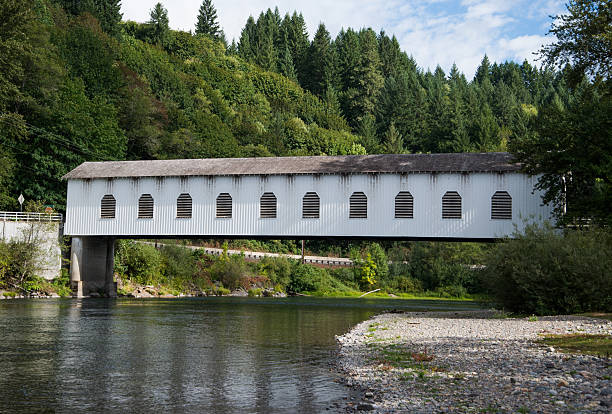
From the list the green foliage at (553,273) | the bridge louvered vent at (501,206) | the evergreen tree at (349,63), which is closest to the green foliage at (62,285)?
the bridge louvered vent at (501,206)

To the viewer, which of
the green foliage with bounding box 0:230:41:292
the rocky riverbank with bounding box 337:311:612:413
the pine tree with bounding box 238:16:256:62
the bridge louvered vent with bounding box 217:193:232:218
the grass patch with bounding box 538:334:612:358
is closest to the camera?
the rocky riverbank with bounding box 337:311:612:413

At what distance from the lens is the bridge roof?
2895cm

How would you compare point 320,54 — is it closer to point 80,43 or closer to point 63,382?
point 80,43

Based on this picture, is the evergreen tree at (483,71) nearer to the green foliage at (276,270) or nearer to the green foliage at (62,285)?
the green foliage at (276,270)

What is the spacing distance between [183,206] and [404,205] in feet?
34.7

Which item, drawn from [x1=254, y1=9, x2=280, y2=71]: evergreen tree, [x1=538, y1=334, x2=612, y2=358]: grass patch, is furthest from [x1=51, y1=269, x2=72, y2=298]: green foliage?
[x1=254, y1=9, x2=280, y2=71]: evergreen tree

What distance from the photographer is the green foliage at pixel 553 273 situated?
18.1 m

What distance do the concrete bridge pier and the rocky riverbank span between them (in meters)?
22.6

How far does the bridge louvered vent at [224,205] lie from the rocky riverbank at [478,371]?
1639 cm

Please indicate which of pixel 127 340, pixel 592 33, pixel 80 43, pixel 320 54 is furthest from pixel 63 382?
pixel 320 54

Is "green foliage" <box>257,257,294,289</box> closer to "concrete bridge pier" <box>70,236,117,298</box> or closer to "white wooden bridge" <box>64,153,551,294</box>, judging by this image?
"concrete bridge pier" <box>70,236,117,298</box>

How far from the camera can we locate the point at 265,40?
11125 cm

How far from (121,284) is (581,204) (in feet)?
86.1

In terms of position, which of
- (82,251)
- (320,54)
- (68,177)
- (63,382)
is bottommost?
(63,382)
